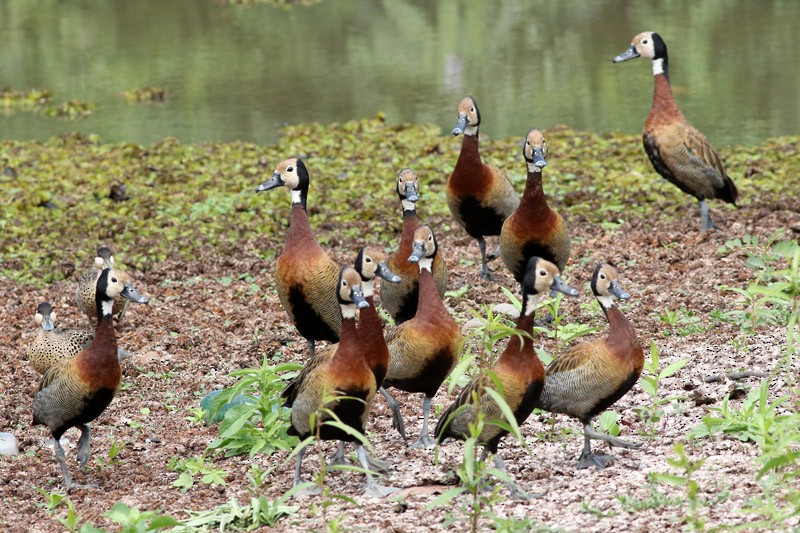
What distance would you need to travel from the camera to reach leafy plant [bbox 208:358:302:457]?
5805 millimetres

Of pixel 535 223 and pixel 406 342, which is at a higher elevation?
pixel 535 223

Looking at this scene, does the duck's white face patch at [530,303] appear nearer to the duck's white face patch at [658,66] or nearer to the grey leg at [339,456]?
the grey leg at [339,456]

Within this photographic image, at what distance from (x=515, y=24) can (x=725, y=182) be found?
10911 mm

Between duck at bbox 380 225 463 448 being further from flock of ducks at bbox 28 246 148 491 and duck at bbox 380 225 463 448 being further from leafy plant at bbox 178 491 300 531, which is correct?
flock of ducks at bbox 28 246 148 491

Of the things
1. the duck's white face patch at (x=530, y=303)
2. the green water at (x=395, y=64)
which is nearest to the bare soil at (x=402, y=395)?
the duck's white face patch at (x=530, y=303)

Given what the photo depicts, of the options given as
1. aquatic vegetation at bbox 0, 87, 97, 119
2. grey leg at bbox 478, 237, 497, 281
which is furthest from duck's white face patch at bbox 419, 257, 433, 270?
aquatic vegetation at bbox 0, 87, 97, 119

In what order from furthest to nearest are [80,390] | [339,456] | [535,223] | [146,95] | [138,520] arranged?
[146,95], [535,223], [80,390], [339,456], [138,520]

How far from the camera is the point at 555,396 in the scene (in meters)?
5.29

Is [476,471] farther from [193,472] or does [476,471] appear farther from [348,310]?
[193,472]

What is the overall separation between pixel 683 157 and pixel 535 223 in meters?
2.42

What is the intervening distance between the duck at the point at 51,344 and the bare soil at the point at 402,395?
9.6 inches

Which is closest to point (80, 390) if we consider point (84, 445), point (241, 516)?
point (84, 445)

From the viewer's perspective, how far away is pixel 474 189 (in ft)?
27.4

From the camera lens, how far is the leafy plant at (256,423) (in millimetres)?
5805
